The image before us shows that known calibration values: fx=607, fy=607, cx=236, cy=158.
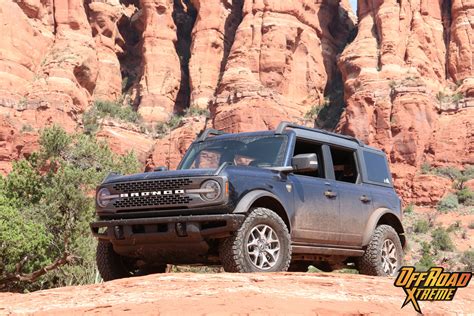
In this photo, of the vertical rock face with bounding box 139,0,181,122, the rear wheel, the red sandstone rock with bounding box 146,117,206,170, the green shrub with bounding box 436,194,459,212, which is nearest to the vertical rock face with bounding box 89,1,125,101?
the vertical rock face with bounding box 139,0,181,122

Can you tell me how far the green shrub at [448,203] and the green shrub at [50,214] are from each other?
1144 inches

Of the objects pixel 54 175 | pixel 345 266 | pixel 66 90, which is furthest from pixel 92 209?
pixel 66 90

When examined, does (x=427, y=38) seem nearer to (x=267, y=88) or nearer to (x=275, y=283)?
(x=267, y=88)

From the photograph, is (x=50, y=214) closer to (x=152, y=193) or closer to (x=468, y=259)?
(x=152, y=193)

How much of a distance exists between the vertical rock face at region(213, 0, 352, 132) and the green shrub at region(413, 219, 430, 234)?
16.9 metres

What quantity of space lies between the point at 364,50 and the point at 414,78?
20.5 feet

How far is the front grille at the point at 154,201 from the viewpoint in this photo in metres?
6.66

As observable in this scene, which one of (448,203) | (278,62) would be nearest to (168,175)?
(448,203)

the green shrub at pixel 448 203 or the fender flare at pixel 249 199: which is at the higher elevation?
the fender flare at pixel 249 199

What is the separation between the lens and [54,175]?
26.9 m

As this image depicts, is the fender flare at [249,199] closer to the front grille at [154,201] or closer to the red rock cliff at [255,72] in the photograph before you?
the front grille at [154,201]

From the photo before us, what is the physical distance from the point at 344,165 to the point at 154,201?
3.57m

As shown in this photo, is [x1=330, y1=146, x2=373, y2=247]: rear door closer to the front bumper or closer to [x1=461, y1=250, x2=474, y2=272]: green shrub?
the front bumper

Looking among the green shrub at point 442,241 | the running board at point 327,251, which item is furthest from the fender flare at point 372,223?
the green shrub at point 442,241
